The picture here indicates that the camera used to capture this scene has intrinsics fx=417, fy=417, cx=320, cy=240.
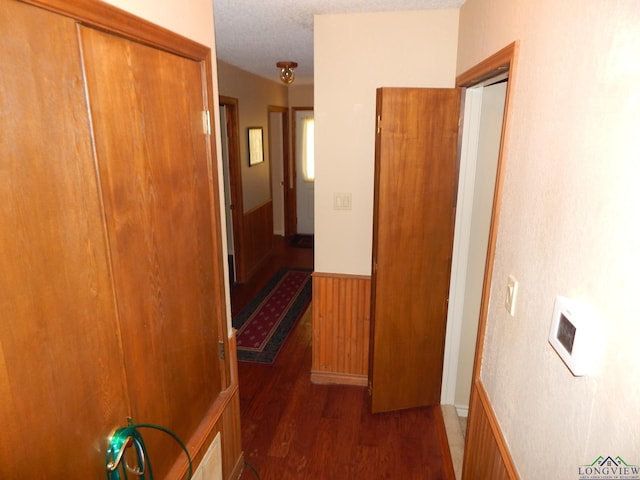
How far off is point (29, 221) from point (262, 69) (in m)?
4.11

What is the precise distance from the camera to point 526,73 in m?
1.22

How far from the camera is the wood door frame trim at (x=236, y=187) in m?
4.41

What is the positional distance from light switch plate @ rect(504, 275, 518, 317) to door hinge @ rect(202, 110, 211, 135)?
3.92ft

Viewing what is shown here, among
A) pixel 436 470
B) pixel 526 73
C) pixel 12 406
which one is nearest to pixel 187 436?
pixel 12 406

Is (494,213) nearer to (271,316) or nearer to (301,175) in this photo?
(271,316)

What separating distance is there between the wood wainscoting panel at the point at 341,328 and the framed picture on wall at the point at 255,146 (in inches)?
104

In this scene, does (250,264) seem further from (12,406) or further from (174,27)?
(12,406)

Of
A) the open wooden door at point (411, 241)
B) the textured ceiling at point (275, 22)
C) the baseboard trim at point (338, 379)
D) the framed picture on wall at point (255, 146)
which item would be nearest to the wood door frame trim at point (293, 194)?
the framed picture on wall at point (255, 146)

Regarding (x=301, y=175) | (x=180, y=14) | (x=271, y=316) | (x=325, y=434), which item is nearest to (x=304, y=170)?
(x=301, y=175)

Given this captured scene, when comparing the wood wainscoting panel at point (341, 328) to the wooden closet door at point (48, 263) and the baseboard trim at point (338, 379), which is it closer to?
the baseboard trim at point (338, 379)

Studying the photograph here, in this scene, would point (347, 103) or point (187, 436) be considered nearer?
point (187, 436)

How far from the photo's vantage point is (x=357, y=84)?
2465mm

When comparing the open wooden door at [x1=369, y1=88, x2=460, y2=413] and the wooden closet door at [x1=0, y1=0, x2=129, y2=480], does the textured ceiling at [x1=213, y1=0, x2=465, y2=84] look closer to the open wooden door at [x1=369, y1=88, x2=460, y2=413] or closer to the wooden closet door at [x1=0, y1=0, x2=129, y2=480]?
the open wooden door at [x1=369, y1=88, x2=460, y2=413]

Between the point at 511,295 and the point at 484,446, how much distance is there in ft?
2.11
